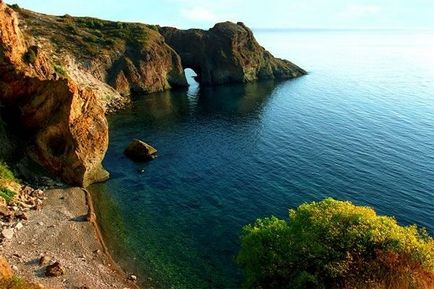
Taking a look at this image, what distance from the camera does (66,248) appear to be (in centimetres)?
4531

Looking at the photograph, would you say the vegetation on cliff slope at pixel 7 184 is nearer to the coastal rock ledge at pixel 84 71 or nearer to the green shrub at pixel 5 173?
the green shrub at pixel 5 173

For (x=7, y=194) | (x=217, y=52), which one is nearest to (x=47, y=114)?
(x=7, y=194)

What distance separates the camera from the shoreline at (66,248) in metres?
40.1

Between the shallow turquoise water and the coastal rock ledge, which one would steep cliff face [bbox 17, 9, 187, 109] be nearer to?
the coastal rock ledge

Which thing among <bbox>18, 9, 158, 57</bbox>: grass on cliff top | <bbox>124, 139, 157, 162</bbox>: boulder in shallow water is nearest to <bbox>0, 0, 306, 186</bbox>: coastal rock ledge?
<bbox>18, 9, 158, 57</bbox>: grass on cliff top

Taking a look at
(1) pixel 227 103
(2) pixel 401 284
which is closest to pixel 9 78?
(2) pixel 401 284

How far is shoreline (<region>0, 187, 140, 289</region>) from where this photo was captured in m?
40.1

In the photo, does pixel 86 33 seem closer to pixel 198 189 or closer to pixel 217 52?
pixel 217 52

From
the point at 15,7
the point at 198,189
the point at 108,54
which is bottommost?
the point at 198,189

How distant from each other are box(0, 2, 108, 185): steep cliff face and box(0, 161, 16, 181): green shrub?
4.81m

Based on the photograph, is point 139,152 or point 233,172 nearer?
point 233,172

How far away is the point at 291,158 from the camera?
79.6 meters

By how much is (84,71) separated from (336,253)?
111913 millimetres

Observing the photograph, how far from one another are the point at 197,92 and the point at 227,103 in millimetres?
21703
